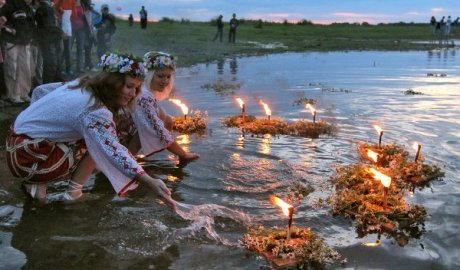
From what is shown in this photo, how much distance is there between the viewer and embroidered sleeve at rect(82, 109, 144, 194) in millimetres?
4645

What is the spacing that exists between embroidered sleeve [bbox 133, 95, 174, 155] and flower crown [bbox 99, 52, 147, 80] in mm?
1928

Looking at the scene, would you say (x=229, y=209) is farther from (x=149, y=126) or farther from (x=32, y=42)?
(x=32, y=42)

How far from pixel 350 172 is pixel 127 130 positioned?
291cm

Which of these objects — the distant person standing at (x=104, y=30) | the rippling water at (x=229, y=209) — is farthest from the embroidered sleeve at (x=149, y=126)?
the distant person standing at (x=104, y=30)

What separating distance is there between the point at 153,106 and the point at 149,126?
0.27 m

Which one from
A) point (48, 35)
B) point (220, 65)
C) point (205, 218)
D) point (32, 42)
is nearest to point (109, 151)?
point (205, 218)

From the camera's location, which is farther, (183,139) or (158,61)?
(183,139)

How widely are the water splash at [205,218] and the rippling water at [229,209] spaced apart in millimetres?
10

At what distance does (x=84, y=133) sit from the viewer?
15.9 feet

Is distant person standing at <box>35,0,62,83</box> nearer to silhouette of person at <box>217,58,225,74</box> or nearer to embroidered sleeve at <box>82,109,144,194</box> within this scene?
embroidered sleeve at <box>82,109,144,194</box>

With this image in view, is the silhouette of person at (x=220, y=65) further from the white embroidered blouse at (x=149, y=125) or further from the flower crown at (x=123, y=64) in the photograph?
the flower crown at (x=123, y=64)

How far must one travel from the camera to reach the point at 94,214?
541cm

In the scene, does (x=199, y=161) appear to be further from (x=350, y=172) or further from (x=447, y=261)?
(x=447, y=261)

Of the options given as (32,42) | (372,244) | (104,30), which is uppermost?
(104,30)
